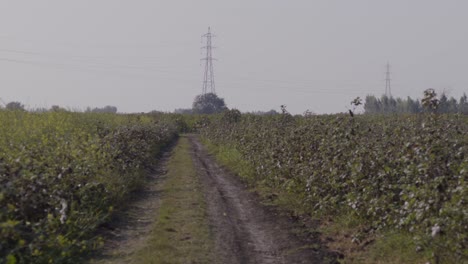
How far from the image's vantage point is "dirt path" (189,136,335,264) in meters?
10.5

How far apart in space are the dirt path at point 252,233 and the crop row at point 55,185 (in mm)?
2291

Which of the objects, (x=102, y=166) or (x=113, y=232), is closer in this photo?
(x=113, y=232)

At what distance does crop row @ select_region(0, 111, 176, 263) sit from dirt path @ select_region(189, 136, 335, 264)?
229cm

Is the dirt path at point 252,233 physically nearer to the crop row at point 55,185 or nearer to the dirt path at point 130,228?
the dirt path at point 130,228

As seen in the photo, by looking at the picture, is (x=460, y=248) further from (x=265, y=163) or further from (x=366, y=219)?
(x=265, y=163)

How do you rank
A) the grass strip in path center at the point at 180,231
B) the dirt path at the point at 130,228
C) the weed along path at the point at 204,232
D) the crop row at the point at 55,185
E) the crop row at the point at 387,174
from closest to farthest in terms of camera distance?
the crop row at the point at 55,185, the crop row at the point at 387,174, the grass strip in path center at the point at 180,231, the weed along path at the point at 204,232, the dirt path at the point at 130,228

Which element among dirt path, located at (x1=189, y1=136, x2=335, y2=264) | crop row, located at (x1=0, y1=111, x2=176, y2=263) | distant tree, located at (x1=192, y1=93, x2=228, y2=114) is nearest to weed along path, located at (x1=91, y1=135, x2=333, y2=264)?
dirt path, located at (x1=189, y1=136, x2=335, y2=264)

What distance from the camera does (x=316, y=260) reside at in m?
10.3

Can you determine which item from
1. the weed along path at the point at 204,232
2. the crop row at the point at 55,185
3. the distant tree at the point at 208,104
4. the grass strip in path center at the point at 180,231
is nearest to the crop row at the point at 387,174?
the weed along path at the point at 204,232

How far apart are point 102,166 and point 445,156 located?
888 cm

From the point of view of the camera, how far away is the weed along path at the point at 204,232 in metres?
10.4

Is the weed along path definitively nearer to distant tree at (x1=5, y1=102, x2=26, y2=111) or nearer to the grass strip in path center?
the grass strip in path center

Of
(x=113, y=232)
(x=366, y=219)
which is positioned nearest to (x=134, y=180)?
(x=113, y=232)

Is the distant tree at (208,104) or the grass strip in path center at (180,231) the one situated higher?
the distant tree at (208,104)
